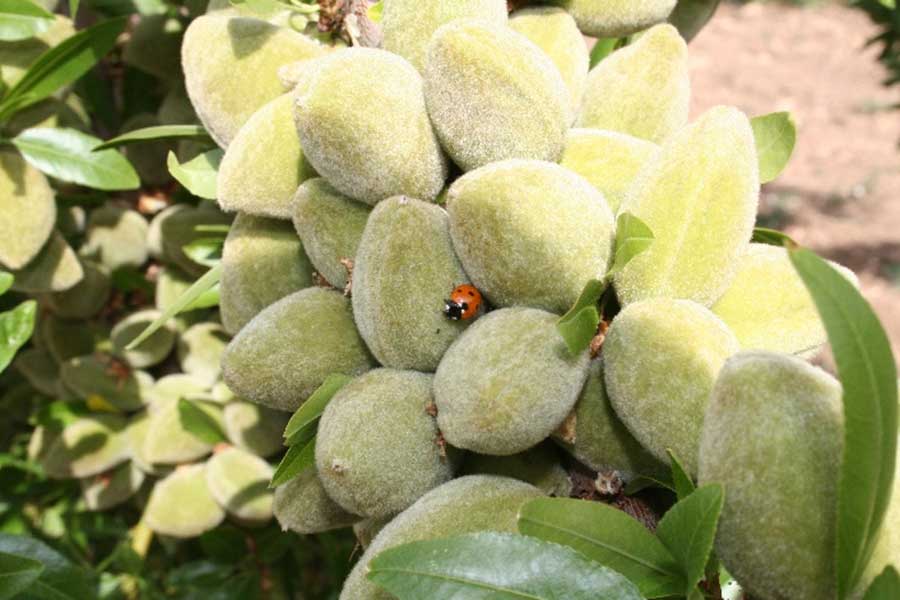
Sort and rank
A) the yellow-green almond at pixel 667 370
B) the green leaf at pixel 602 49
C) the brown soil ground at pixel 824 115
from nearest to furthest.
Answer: the yellow-green almond at pixel 667 370, the green leaf at pixel 602 49, the brown soil ground at pixel 824 115

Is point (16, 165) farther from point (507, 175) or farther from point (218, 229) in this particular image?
point (507, 175)

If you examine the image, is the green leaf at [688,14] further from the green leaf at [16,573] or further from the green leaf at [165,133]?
the green leaf at [16,573]

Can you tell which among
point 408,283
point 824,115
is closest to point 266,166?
point 408,283

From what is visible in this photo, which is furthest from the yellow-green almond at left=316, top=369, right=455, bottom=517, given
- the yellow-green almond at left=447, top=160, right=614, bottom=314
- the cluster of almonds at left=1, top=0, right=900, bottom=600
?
the yellow-green almond at left=447, top=160, right=614, bottom=314

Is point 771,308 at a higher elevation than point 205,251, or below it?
higher

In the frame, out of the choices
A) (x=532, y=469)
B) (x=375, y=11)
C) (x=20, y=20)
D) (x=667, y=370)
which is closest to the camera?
(x=667, y=370)

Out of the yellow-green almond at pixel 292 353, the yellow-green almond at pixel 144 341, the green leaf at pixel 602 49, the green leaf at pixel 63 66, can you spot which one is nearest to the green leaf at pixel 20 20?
the green leaf at pixel 63 66

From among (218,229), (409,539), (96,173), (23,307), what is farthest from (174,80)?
(409,539)

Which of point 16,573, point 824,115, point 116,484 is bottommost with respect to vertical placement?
point 824,115

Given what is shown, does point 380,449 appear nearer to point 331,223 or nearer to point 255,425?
point 331,223
